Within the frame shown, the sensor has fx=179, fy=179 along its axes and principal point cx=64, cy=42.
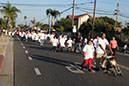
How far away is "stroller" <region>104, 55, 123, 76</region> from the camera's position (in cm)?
703

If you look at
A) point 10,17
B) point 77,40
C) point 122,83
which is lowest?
point 122,83

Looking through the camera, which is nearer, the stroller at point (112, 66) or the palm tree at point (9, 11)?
the stroller at point (112, 66)

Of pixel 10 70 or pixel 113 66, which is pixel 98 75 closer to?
pixel 113 66

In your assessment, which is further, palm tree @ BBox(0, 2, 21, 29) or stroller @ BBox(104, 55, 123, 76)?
palm tree @ BBox(0, 2, 21, 29)

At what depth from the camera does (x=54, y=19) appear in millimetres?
64312

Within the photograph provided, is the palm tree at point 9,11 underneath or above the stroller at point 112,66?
above

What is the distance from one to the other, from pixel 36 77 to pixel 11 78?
873 millimetres

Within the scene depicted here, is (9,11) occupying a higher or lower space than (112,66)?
higher

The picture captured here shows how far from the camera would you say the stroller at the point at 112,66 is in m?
7.03

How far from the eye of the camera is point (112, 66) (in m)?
7.17

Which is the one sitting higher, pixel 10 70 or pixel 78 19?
pixel 78 19

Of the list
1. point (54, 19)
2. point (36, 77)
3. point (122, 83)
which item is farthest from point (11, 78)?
point (54, 19)

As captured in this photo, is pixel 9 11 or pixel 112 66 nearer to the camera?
pixel 112 66

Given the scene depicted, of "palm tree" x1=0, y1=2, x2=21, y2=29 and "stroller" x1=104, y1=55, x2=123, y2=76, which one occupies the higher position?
"palm tree" x1=0, y1=2, x2=21, y2=29
